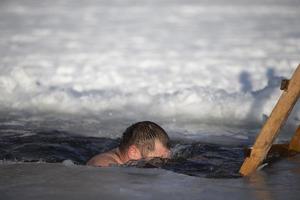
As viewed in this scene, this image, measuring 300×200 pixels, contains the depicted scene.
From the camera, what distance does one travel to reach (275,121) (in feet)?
11.8

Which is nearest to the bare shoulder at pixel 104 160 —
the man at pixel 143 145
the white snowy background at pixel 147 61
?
the man at pixel 143 145

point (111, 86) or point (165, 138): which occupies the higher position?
point (111, 86)

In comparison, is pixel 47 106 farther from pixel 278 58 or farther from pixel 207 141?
pixel 278 58

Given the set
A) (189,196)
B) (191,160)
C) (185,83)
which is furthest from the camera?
(185,83)

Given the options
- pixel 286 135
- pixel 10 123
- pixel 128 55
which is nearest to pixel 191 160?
pixel 286 135

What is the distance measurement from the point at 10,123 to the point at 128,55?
440 centimetres

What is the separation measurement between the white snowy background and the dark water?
1.32 feet

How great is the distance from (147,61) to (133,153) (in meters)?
5.26

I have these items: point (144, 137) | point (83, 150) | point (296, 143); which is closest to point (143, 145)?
point (144, 137)

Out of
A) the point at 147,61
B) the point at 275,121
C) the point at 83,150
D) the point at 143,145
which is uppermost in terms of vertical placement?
the point at 147,61

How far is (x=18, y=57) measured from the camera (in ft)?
32.1

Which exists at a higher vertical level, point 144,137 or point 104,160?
point 144,137

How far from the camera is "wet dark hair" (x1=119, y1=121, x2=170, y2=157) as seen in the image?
4602 mm

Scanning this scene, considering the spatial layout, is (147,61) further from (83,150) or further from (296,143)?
(296,143)
